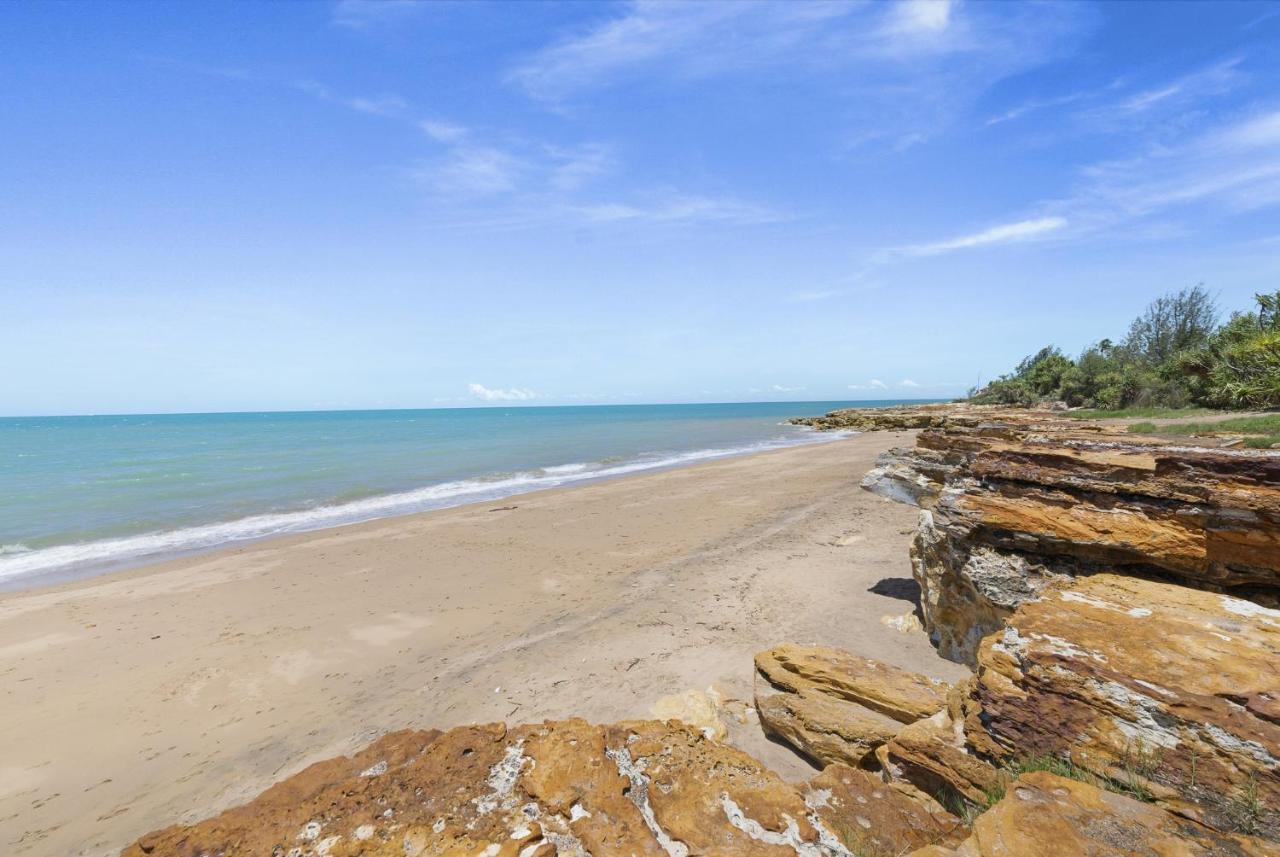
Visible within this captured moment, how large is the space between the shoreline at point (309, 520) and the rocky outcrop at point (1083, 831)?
17754 mm

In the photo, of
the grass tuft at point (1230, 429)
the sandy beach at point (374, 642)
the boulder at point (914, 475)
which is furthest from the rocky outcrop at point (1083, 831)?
the grass tuft at point (1230, 429)

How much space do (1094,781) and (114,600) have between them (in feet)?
51.0

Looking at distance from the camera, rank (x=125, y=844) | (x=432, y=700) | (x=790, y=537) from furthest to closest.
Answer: (x=790, y=537) → (x=432, y=700) → (x=125, y=844)

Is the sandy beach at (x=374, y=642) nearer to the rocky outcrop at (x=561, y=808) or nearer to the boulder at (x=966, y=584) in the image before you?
the boulder at (x=966, y=584)

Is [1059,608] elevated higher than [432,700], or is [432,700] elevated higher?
[1059,608]

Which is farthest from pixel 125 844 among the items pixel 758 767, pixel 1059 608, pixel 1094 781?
pixel 1059 608

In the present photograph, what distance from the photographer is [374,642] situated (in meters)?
8.45

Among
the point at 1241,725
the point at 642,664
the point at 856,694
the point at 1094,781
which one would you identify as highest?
the point at 1241,725

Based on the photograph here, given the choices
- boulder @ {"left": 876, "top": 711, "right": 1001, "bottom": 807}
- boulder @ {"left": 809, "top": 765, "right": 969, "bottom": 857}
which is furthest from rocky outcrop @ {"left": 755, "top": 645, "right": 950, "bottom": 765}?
boulder @ {"left": 809, "top": 765, "right": 969, "bottom": 857}

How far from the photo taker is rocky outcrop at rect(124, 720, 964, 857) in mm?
3023

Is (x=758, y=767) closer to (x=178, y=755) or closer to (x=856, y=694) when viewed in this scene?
(x=856, y=694)

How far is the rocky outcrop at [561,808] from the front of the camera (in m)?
3.02

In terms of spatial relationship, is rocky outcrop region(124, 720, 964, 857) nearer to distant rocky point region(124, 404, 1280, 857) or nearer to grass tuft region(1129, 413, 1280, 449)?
distant rocky point region(124, 404, 1280, 857)

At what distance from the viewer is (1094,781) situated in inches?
119
